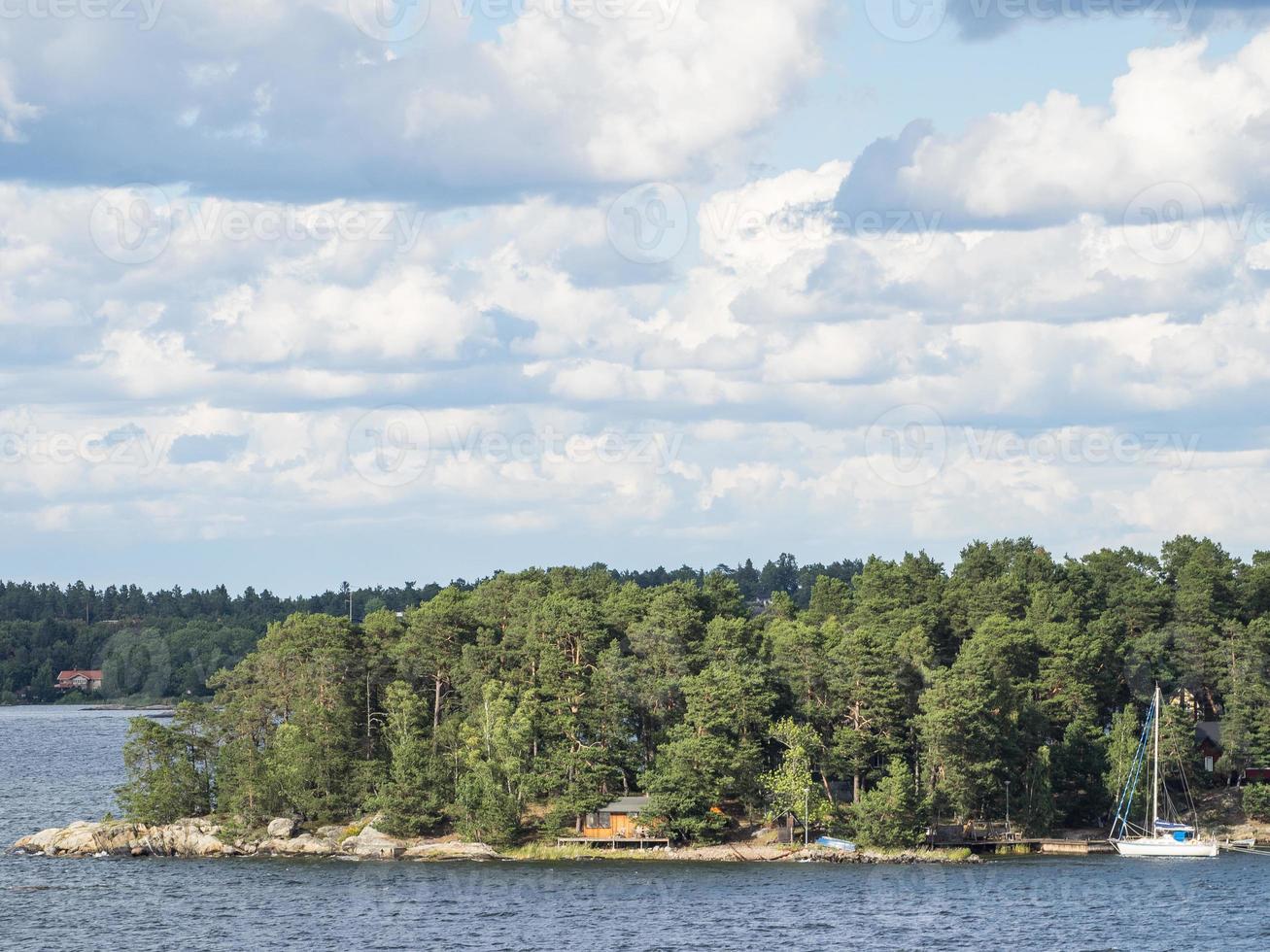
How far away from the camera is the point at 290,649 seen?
11469cm

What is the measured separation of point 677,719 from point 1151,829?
105ft

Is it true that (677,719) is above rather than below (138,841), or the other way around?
above

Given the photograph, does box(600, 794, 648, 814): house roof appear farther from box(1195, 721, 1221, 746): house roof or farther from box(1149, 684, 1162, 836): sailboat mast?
box(1195, 721, 1221, 746): house roof

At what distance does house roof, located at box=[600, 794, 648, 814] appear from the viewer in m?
104

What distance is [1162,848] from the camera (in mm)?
106938

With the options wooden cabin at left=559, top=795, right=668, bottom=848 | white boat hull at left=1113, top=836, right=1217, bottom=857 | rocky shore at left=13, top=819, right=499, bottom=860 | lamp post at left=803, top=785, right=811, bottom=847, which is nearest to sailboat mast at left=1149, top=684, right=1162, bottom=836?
white boat hull at left=1113, top=836, right=1217, bottom=857

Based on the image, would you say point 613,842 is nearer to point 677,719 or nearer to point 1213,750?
point 677,719

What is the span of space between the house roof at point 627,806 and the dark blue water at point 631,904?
5.13 metres

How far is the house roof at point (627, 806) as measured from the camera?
104250 mm

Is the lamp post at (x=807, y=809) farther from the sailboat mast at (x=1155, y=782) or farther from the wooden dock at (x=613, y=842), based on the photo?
the sailboat mast at (x=1155, y=782)

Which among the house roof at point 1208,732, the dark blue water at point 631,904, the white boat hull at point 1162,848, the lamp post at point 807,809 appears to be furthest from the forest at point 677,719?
the dark blue water at point 631,904

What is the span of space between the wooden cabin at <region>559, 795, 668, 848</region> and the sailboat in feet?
100

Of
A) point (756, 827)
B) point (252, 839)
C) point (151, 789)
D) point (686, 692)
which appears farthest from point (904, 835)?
point (151, 789)

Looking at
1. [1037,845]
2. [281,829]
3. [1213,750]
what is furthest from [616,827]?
[1213,750]
